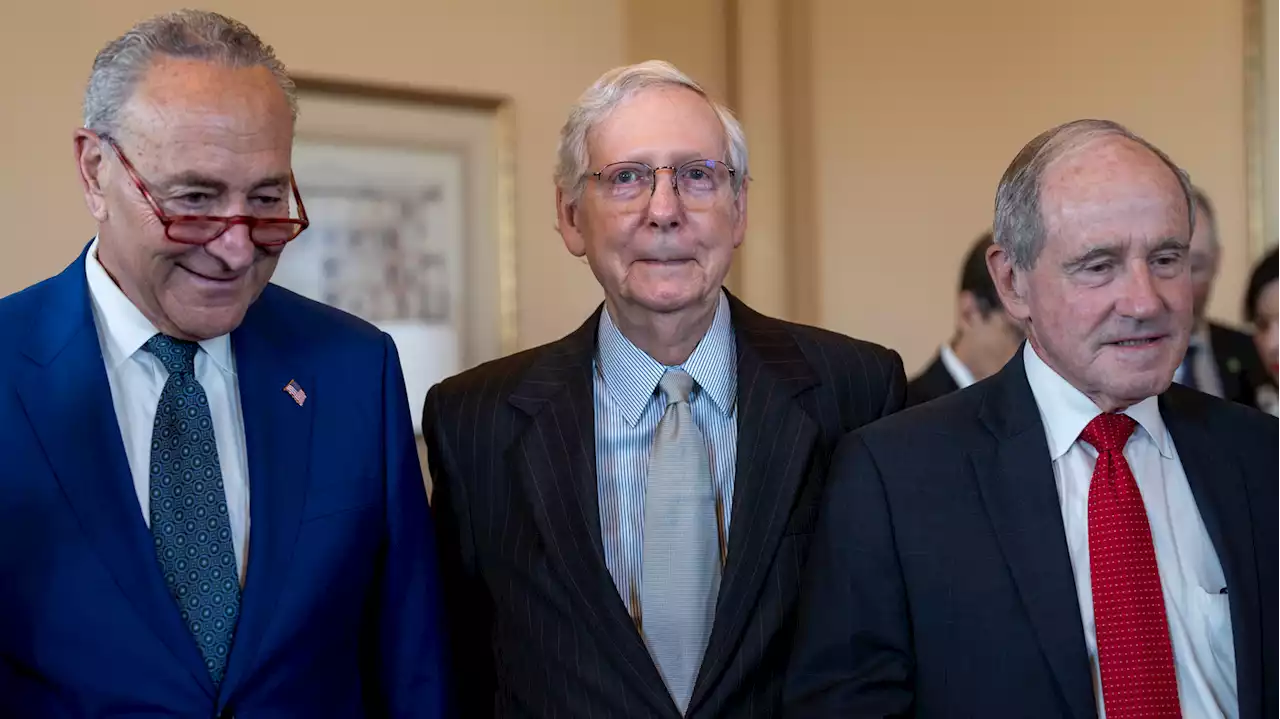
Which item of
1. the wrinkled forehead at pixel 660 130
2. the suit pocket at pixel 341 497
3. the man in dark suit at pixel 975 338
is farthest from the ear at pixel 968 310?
the suit pocket at pixel 341 497

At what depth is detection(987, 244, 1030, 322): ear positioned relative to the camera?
204cm

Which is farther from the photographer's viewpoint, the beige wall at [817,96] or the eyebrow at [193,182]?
the beige wall at [817,96]

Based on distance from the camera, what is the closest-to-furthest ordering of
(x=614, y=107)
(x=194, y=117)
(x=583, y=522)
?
(x=194, y=117)
(x=583, y=522)
(x=614, y=107)

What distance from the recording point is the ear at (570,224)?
2.36m

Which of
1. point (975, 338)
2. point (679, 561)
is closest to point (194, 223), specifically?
point (679, 561)

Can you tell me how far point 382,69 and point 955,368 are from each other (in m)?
1.96

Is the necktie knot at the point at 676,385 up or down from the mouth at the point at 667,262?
down

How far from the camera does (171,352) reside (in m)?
1.92

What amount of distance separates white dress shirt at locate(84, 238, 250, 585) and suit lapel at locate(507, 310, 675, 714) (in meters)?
0.48

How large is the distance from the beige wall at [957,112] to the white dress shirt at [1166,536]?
264 cm

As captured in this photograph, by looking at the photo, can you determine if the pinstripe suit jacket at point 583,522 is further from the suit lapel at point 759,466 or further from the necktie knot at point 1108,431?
the necktie knot at point 1108,431

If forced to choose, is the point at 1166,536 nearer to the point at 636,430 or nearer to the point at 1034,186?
the point at 1034,186

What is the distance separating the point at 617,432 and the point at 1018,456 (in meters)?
0.67

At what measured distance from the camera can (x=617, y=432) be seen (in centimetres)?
225
